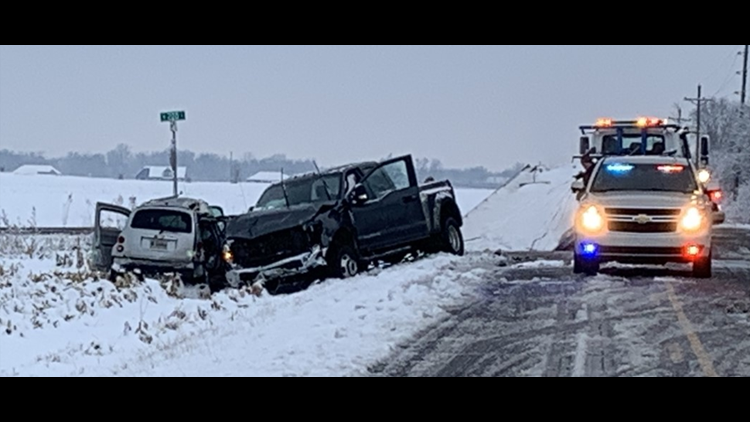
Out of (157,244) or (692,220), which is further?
(157,244)

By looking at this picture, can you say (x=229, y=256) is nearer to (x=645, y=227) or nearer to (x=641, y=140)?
(x=645, y=227)

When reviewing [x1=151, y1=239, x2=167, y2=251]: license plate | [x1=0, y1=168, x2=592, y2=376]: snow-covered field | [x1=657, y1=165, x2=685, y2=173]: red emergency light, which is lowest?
[x1=0, y1=168, x2=592, y2=376]: snow-covered field

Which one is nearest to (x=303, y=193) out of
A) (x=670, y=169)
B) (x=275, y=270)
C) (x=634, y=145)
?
(x=275, y=270)

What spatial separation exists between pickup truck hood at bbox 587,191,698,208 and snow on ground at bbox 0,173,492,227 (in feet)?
19.7

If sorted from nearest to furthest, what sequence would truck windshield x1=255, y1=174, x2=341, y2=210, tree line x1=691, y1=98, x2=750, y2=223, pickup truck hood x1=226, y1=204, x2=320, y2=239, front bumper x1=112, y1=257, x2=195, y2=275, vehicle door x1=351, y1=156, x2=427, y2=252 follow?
pickup truck hood x1=226, y1=204, x2=320, y2=239
front bumper x1=112, y1=257, x2=195, y2=275
vehicle door x1=351, y1=156, x2=427, y2=252
truck windshield x1=255, y1=174, x2=341, y2=210
tree line x1=691, y1=98, x2=750, y2=223

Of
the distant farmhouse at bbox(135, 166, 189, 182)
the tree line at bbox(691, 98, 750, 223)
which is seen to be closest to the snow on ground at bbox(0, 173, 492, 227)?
the distant farmhouse at bbox(135, 166, 189, 182)

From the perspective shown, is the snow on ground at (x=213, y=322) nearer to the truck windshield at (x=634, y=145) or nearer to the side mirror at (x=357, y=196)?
the side mirror at (x=357, y=196)

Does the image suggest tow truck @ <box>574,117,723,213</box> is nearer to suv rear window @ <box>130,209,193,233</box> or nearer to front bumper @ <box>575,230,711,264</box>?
front bumper @ <box>575,230,711,264</box>

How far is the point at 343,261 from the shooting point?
15656 mm

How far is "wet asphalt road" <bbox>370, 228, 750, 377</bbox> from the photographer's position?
29.2 feet

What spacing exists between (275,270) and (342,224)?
137 cm

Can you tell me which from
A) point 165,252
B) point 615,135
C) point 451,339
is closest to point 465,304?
A: point 451,339

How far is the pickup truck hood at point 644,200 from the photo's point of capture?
14742 millimetres

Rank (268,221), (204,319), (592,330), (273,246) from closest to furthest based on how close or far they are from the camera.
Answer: (592,330) → (204,319) → (273,246) → (268,221)
